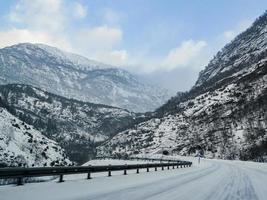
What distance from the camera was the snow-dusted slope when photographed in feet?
404

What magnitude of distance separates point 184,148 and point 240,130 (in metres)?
28.3

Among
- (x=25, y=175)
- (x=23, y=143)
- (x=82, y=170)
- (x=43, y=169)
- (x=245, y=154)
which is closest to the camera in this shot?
(x=25, y=175)

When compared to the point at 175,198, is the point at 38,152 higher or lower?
higher

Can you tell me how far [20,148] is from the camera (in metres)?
145

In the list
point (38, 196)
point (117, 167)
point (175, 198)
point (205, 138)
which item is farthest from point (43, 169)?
point (205, 138)

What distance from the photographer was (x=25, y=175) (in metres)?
18.0

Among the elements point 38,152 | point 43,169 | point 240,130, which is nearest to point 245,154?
point 240,130

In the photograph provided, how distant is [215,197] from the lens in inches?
583

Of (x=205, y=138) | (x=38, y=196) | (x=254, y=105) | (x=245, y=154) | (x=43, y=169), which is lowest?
(x=38, y=196)

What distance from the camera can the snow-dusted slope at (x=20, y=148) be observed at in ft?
404

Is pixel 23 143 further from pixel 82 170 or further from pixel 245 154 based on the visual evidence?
pixel 82 170

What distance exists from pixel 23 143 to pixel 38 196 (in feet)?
477

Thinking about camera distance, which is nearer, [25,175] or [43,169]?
[25,175]

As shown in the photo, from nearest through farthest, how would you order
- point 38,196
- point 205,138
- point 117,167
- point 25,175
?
point 38,196 < point 25,175 < point 117,167 < point 205,138
